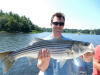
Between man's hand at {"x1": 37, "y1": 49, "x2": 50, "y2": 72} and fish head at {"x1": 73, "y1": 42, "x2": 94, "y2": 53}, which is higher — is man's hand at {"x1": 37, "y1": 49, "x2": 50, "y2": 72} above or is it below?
below

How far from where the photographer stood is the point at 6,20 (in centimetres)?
7369

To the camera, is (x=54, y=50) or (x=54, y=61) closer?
(x=54, y=50)

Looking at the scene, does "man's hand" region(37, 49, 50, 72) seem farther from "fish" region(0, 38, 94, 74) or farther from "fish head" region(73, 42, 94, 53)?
"fish head" region(73, 42, 94, 53)

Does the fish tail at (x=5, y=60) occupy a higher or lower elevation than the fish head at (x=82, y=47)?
lower

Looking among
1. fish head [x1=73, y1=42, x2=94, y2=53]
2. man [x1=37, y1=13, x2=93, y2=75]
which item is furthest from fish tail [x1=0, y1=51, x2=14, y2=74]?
fish head [x1=73, y1=42, x2=94, y2=53]

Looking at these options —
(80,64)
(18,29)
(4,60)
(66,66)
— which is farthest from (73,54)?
(18,29)

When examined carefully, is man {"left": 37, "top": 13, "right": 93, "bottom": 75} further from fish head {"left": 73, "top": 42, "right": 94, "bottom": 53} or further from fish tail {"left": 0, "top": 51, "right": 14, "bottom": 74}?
fish tail {"left": 0, "top": 51, "right": 14, "bottom": 74}

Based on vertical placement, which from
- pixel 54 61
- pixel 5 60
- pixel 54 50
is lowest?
pixel 54 61

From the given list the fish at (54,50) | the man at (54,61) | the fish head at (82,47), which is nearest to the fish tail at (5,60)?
the fish at (54,50)

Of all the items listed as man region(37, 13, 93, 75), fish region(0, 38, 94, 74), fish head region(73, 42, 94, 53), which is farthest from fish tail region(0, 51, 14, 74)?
fish head region(73, 42, 94, 53)

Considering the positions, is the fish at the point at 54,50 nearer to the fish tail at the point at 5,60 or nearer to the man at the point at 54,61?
the fish tail at the point at 5,60

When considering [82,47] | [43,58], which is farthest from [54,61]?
[82,47]

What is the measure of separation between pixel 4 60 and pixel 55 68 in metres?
1.74

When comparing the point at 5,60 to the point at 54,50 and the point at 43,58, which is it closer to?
the point at 43,58
